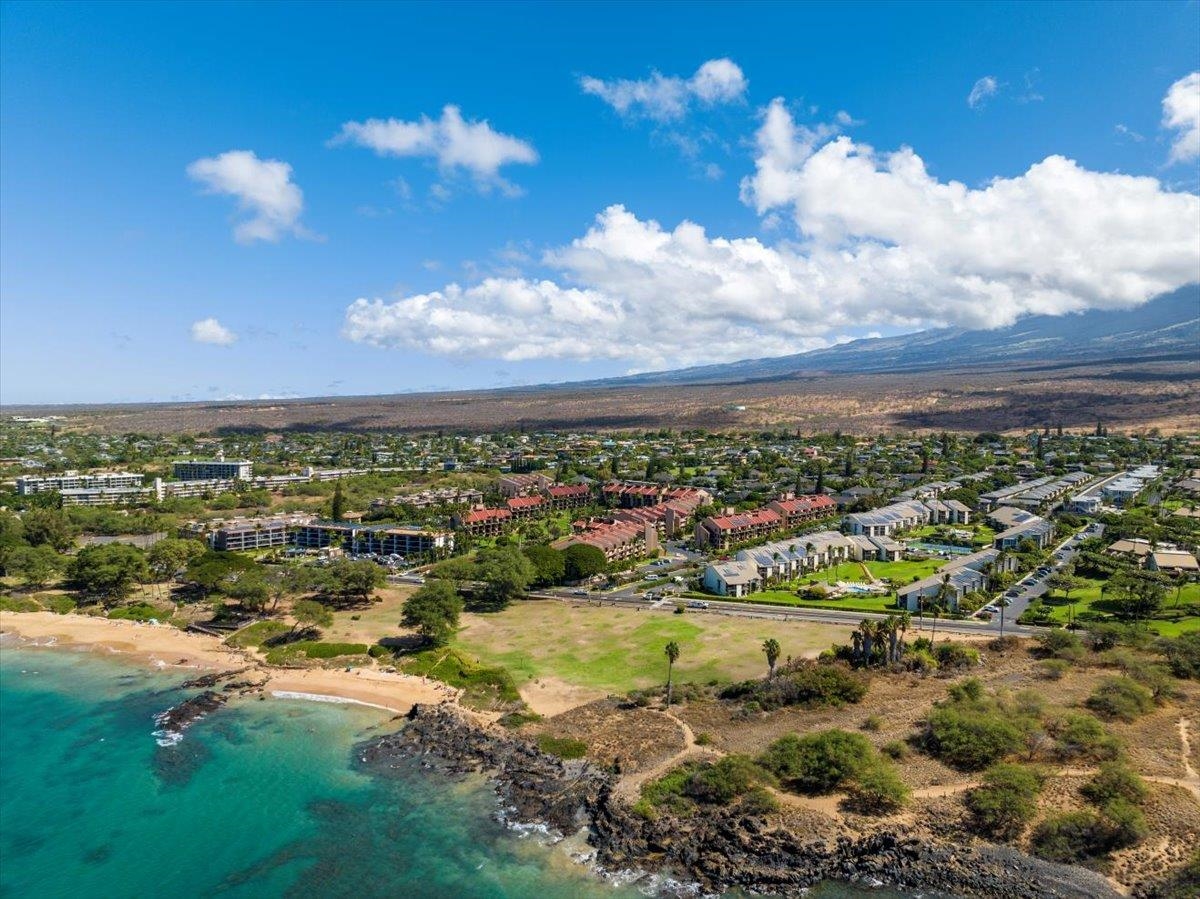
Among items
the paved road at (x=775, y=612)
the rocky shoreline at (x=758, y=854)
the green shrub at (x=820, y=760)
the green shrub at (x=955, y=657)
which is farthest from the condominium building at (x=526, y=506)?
the green shrub at (x=820, y=760)

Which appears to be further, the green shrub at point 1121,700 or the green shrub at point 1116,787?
the green shrub at point 1121,700

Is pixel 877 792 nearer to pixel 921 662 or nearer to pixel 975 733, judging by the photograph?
pixel 975 733

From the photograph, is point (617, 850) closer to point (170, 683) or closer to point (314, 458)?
point (170, 683)

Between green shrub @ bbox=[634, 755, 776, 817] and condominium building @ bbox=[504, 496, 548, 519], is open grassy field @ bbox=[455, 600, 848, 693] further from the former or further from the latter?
condominium building @ bbox=[504, 496, 548, 519]

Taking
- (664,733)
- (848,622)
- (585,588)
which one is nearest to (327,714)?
(664,733)

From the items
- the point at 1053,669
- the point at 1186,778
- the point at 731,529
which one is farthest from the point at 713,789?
the point at 731,529

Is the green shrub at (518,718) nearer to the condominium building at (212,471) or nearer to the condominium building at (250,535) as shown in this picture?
the condominium building at (250,535)

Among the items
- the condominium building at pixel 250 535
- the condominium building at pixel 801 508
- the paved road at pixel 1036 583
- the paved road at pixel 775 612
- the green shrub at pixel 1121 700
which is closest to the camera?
the green shrub at pixel 1121 700
